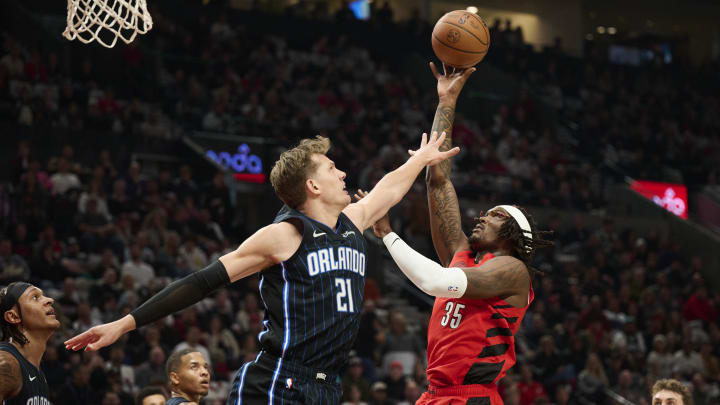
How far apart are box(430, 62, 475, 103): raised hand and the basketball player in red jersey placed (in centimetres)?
87

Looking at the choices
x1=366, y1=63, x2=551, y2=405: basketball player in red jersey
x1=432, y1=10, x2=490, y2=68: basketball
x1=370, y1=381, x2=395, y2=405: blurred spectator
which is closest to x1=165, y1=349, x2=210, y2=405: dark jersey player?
x1=366, y1=63, x2=551, y2=405: basketball player in red jersey

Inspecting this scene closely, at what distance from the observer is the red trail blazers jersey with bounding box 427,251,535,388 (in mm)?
4344

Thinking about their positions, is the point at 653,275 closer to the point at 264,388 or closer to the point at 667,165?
the point at 667,165

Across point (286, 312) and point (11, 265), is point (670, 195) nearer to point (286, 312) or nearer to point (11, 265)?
point (11, 265)

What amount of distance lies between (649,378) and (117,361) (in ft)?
24.4

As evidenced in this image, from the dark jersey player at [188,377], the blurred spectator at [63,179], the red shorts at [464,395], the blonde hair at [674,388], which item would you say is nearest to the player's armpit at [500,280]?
the red shorts at [464,395]

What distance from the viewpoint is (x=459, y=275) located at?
13.4ft

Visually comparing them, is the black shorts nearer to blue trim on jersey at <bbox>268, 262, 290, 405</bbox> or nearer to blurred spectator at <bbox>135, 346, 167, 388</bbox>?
blue trim on jersey at <bbox>268, 262, 290, 405</bbox>

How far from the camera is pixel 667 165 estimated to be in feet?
67.8

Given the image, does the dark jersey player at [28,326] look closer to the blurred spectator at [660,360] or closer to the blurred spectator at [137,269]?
the blurred spectator at [137,269]

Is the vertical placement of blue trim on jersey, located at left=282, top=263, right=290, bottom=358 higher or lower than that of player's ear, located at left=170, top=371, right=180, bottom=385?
higher

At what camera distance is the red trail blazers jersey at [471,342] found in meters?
4.34

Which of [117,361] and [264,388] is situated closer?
[264,388]

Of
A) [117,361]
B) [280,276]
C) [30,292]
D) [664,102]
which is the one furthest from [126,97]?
[664,102]
